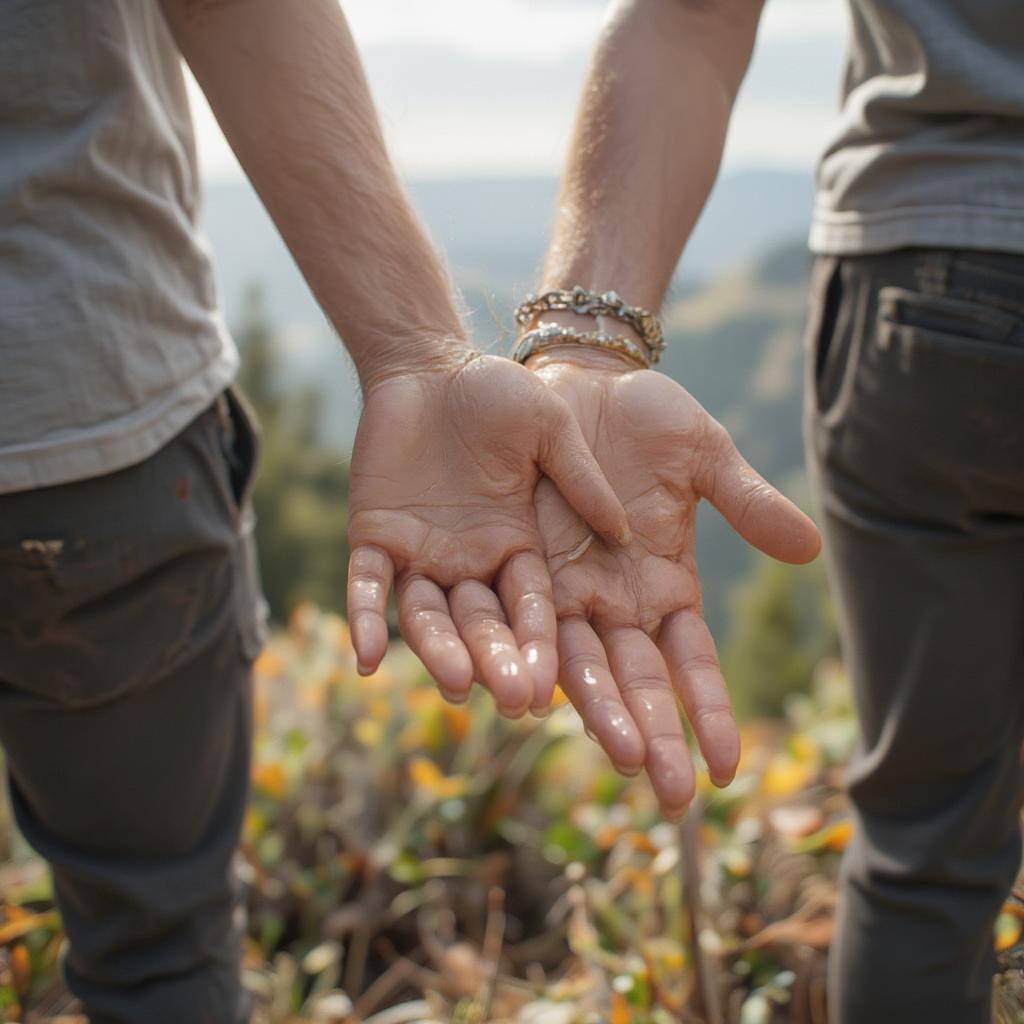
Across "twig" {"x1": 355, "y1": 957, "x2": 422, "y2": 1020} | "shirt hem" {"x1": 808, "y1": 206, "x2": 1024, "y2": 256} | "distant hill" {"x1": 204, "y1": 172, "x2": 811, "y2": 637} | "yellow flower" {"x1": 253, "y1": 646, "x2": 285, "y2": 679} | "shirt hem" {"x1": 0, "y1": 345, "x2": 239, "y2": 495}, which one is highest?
"shirt hem" {"x1": 808, "y1": 206, "x2": 1024, "y2": 256}

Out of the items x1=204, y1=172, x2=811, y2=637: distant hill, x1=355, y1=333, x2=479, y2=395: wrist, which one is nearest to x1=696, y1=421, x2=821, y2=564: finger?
x1=355, y1=333, x2=479, y2=395: wrist

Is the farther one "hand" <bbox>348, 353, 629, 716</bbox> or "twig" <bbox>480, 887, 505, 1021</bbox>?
"twig" <bbox>480, 887, 505, 1021</bbox>

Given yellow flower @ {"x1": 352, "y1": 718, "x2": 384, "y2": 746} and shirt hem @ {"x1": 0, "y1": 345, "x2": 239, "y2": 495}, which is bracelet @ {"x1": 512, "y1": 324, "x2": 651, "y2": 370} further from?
yellow flower @ {"x1": 352, "y1": 718, "x2": 384, "y2": 746}

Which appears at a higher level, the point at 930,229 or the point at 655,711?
the point at 930,229

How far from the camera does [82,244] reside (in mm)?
1243

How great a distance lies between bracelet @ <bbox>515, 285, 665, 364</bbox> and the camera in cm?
154

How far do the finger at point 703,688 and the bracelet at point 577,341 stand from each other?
1.40 ft

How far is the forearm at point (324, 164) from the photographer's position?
136 centimetres

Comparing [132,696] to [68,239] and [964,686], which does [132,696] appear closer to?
[68,239]

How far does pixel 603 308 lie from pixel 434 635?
62cm

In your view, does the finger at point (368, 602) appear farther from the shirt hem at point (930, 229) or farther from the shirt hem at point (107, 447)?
the shirt hem at point (930, 229)

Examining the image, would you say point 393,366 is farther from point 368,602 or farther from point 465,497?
point 368,602

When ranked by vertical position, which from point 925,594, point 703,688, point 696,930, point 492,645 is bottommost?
point 696,930

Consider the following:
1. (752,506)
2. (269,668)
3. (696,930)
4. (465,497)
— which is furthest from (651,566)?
(269,668)
